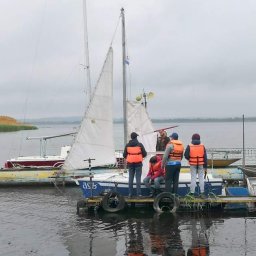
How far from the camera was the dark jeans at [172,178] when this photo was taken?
14.4 meters

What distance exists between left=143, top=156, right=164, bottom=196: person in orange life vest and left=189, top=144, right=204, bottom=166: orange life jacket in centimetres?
101

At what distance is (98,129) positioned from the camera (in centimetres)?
1694

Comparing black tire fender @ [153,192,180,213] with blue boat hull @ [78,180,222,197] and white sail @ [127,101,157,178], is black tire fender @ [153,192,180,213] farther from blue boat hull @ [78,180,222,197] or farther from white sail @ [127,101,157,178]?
white sail @ [127,101,157,178]

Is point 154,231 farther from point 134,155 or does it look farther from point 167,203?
point 134,155

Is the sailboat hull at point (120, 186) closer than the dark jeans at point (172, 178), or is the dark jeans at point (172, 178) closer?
the dark jeans at point (172, 178)

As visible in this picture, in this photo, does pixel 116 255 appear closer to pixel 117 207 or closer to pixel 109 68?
pixel 117 207

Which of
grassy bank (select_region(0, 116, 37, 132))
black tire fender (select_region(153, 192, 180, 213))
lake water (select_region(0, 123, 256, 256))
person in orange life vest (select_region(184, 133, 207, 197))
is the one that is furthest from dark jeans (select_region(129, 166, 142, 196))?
grassy bank (select_region(0, 116, 37, 132))

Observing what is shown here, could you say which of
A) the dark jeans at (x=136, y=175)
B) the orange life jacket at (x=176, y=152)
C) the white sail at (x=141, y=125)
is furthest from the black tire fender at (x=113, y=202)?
the white sail at (x=141, y=125)

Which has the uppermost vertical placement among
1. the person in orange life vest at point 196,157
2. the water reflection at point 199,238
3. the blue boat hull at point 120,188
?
the person in orange life vest at point 196,157

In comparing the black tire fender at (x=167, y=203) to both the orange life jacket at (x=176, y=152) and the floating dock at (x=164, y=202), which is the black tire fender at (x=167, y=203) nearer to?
the floating dock at (x=164, y=202)

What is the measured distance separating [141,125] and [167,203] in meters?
3.32

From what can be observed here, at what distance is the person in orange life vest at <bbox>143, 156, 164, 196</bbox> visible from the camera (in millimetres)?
15031

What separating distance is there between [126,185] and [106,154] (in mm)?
1994

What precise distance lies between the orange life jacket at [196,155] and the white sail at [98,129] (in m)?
3.59
